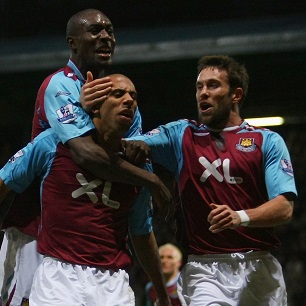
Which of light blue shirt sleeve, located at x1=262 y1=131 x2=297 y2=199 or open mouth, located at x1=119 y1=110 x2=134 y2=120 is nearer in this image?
open mouth, located at x1=119 y1=110 x2=134 y2=120

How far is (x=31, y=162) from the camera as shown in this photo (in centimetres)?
391

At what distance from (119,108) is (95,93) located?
0.12 metres

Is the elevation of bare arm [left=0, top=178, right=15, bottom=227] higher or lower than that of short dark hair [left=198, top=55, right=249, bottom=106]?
lower

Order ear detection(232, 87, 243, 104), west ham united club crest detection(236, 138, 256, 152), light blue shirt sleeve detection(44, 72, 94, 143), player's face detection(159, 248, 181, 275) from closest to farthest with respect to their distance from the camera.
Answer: light blue shirt sleeve detection(44, 72, 94, 143), west ham united club crest detection(236, 138, 256, 152), ear detection(232, 87, 243, 104), player's face detection(159, 248, 181, 275)

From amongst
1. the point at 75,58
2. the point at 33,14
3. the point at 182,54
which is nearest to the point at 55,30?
the point at 33,14

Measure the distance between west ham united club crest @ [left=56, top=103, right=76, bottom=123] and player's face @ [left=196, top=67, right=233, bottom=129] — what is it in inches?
27.9

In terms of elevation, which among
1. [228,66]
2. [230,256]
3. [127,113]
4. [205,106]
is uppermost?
[228,66]

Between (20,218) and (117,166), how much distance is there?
0.68 meters

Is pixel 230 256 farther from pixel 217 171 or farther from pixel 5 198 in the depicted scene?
pixel 5 198

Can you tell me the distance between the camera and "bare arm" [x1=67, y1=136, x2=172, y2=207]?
3.85 meters

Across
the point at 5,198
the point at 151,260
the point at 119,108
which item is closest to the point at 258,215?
the point at 151,260

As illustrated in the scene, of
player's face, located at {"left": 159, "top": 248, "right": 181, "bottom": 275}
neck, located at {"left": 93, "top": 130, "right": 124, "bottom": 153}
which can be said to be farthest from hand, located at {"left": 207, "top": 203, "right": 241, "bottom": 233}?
player's face, located at {"left": 159, "top": 248, "right": 181, "bottom": 275}

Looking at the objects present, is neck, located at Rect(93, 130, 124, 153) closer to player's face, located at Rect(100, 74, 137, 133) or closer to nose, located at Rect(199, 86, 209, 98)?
player's face, located at Rect(100, 74, 137, 133)

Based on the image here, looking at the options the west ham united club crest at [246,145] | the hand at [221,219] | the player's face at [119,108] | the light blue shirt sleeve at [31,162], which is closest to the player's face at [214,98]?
the west ham united club crest at [246,145]
